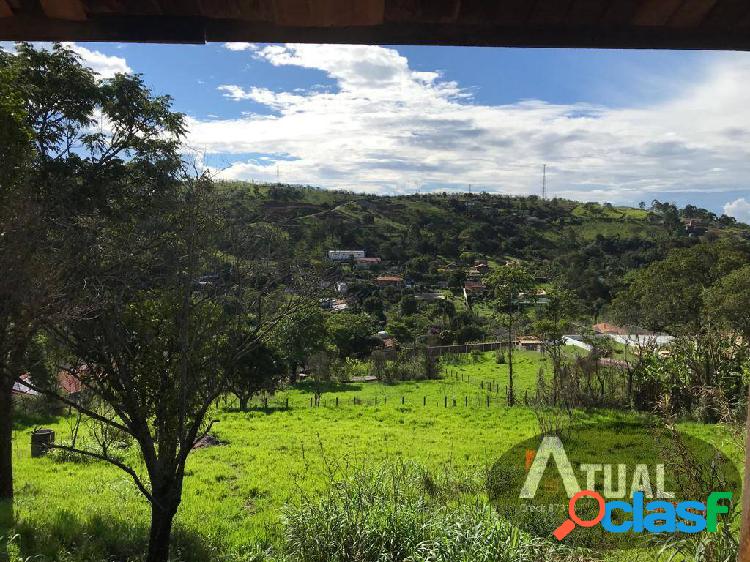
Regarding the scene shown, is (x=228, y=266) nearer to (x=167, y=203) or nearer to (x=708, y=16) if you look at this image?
(x=167, y=203)

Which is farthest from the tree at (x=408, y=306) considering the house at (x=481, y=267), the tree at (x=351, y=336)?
the house at (x=481, y=267)

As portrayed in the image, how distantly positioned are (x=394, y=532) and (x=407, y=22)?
5.13 metres

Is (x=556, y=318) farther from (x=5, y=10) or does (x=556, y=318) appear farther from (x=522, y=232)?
(x=522, y=232)

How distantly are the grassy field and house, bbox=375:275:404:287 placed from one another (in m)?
39.7

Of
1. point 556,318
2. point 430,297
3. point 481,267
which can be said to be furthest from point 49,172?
point 481,267

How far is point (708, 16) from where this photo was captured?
→ 1614mm

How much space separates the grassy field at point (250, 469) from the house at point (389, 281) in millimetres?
39742

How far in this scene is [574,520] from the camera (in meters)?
6.61

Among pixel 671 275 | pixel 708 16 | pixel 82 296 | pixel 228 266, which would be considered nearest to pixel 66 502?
pixel 82 296

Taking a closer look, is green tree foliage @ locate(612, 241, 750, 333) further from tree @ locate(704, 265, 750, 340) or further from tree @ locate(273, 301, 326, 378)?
tree @ locate(273, 301, 326, 378)

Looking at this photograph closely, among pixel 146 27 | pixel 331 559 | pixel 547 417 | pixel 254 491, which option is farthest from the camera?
pixel 547 417

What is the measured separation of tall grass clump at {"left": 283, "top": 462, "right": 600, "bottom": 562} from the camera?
4.75m

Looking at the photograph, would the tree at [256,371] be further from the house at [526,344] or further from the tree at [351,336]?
the house at [526,344]

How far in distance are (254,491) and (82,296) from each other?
5321mm
